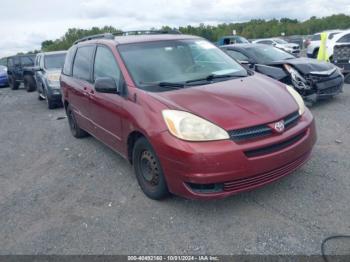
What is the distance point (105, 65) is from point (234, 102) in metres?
1.95

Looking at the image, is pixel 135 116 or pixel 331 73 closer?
pixel 135 116

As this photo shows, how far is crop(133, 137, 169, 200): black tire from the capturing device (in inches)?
135

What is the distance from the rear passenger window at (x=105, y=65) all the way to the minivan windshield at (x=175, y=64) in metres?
0.18

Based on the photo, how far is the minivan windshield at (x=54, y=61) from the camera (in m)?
10.5

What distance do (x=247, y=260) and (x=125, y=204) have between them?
1527mm

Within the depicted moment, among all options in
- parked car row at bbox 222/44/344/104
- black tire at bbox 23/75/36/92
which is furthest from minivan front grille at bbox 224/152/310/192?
black tire at bbox 23/75/36/92

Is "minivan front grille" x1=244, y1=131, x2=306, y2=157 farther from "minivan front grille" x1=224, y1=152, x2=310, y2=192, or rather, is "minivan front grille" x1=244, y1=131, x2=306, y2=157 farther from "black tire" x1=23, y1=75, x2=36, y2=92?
→ "black tire" x1=23, y1=75, x2=36, y2=92

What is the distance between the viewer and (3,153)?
5918 millimetres

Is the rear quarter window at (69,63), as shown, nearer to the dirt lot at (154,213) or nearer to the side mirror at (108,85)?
the dirt lot at (154,213)

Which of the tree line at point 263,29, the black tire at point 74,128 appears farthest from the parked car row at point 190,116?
the tree line at point 263,29

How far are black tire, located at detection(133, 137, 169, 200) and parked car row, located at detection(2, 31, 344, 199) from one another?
12mm

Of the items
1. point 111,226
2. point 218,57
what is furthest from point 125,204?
point 218,57

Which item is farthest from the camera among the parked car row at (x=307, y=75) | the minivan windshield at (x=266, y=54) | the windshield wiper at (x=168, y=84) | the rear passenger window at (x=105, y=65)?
the minivan windshield at (x=266, y=54)

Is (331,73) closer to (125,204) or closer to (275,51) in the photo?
(275,51)
